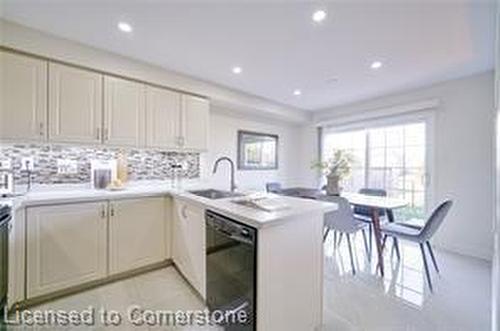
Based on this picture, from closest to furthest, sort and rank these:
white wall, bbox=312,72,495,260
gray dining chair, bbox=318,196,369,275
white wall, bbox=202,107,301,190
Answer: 1. gray dining chair, bbox=318,196,369,275
2. white wall, bbox=312,72,495,260
3. white wall, bbox=202,107,301,190

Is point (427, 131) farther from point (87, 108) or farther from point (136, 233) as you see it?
point (87, 108)

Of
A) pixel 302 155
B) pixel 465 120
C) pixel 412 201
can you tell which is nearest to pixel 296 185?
pixel 302 155

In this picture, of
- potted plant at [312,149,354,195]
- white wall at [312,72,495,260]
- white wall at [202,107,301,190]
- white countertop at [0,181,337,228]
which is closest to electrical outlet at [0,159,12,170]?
white countertop at [0,181,337,228]

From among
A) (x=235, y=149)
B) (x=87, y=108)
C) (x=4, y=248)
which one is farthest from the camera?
(x=235, y=149)

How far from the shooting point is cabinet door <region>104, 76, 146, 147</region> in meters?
2.65

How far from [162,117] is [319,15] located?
2091 mm

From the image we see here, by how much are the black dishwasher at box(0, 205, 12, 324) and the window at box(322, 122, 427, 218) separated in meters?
4.93

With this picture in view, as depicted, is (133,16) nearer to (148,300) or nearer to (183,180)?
(183,180)

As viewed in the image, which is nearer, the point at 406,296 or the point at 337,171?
the point at 406,296

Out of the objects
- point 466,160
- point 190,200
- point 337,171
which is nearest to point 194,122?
point 190,200

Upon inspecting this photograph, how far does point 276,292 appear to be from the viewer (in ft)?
4.81

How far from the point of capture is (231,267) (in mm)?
1595

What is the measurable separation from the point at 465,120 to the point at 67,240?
4978 mm

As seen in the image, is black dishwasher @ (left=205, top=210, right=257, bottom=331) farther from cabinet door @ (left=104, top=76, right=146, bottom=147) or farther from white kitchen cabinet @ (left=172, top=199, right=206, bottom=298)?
cabinet door @ (left=104, top=76, right=146, bottom=147)
